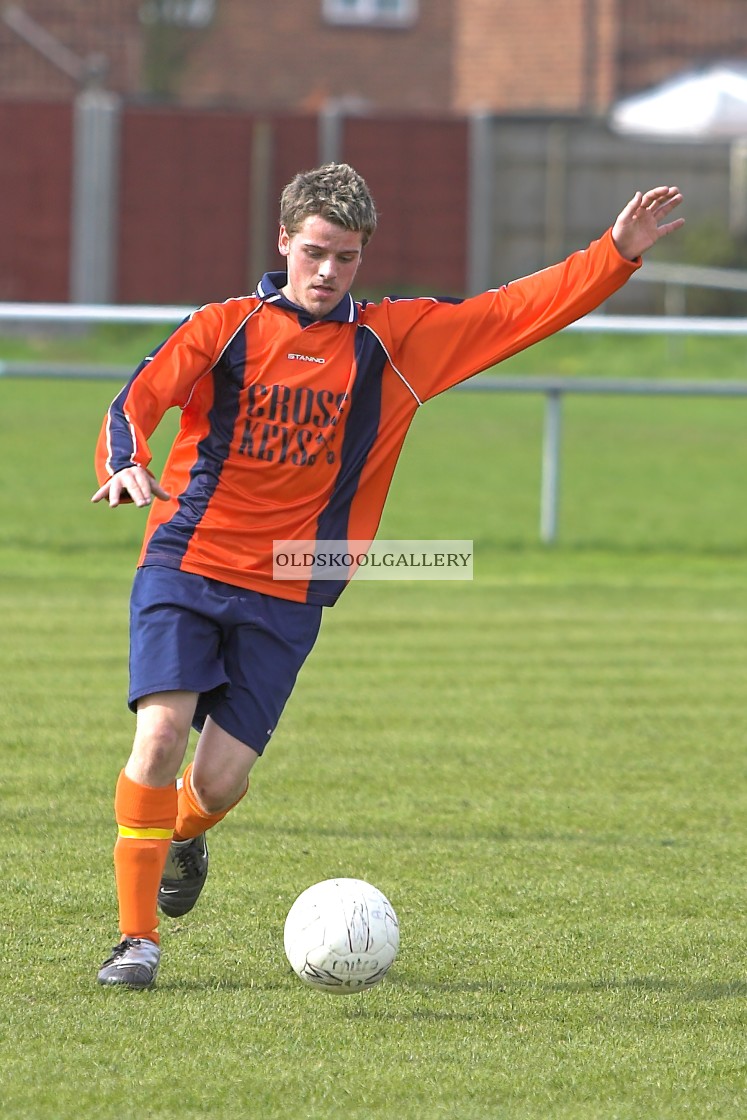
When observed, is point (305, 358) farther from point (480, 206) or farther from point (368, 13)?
point (368, 13)

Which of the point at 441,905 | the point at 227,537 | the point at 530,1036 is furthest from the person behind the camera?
the point at 441,905

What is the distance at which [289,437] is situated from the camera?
4.41m

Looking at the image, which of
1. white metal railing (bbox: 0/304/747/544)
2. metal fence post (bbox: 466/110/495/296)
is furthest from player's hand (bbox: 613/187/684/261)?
metal fence post (bbox: 466/110/495/296)

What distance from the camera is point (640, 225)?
181 inches

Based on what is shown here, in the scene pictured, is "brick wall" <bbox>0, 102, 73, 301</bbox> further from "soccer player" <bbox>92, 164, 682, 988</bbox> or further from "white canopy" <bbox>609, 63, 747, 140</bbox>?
"soccer player" <bbox>92, 164, 682, 988</bbox>

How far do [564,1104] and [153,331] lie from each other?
19119 millimetres

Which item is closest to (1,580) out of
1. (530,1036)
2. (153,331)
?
(530,1036)

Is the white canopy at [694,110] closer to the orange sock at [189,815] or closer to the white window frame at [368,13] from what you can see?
the white window frame at [368,13]

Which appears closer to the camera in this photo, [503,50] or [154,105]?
[154,105]

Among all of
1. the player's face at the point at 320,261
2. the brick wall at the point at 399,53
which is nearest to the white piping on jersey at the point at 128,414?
the player's face at the point at 320,261

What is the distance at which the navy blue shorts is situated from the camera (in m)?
4.23

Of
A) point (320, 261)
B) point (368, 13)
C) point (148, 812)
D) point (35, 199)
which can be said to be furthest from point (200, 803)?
point (368, 13)

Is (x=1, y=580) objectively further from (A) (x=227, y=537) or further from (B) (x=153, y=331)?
(B) (x=153, y=331)

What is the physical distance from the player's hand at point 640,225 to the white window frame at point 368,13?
31105 mm
